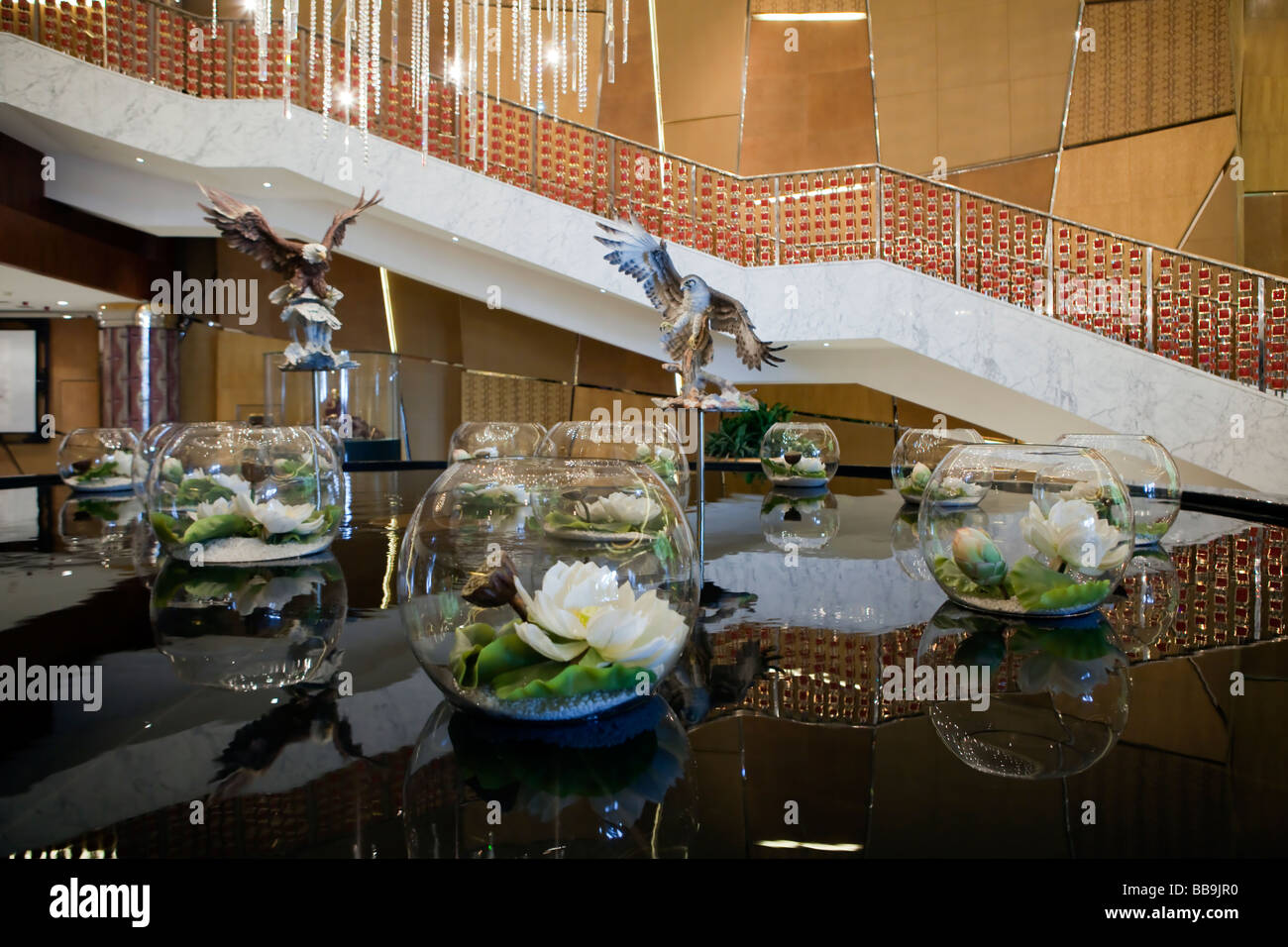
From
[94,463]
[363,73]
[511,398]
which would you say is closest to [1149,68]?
[511,398]

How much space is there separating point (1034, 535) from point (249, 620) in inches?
35.4

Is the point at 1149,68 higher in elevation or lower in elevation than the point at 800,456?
higher

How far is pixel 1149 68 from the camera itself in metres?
8.17

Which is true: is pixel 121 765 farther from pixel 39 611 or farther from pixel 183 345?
pixel 183 345

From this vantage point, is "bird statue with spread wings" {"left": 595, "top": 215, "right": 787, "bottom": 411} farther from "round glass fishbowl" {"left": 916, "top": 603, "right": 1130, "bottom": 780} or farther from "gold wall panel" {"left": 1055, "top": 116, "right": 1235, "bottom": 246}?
"gold wall panel" {"left": 1055, "top": 116, "right": 1235, "bottom": 246}

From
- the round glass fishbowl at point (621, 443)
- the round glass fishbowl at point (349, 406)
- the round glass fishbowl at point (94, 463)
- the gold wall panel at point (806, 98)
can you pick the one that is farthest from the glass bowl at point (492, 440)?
the gold wall panel at point (806, 98)

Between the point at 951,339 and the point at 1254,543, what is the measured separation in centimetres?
556

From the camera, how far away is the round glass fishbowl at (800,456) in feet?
9.02

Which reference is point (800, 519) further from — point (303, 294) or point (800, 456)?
point (303, 294)

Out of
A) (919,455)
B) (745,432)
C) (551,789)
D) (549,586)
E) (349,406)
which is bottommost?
(551,789)

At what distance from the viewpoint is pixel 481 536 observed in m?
0.66

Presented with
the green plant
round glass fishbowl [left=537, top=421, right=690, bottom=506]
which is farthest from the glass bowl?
the green plant

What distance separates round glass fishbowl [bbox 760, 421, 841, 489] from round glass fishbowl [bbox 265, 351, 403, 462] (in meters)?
3.26
